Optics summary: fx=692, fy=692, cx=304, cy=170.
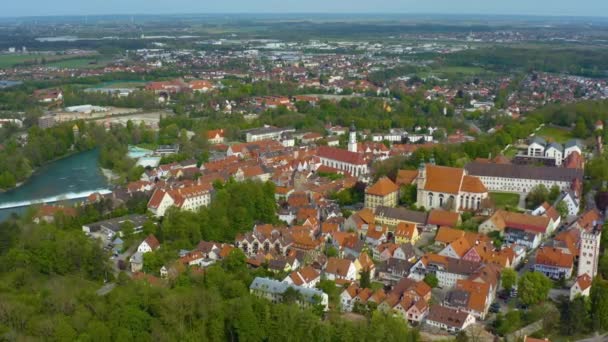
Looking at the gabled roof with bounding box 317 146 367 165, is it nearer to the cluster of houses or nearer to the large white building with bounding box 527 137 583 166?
the cluster of houses

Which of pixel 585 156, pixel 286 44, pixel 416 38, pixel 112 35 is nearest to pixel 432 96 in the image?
pixel 585 156

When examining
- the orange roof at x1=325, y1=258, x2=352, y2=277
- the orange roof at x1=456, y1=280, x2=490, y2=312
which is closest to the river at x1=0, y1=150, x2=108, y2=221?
the orange roof at x1=325, y1=258, x2=352, y2=277

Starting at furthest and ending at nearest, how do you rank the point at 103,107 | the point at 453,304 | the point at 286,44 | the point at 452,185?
1. the point at 286,44
2. the point at 103,107
3. the point at 452,185
4. the point at 453,304

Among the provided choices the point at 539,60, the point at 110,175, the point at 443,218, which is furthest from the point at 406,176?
the point at 539,60

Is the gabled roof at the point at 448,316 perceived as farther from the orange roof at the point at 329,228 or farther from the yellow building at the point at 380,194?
the yellow building at the point at 380,194

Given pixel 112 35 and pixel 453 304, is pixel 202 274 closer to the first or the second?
pixel 453 304

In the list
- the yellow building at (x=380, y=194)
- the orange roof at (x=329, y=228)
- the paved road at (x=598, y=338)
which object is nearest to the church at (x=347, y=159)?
the yellow building at (x=380, y=194)
